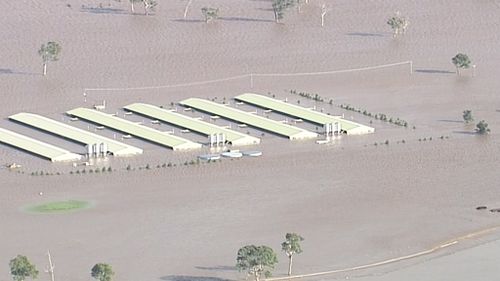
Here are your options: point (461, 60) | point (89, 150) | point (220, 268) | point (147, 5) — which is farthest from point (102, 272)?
point (147, 5)

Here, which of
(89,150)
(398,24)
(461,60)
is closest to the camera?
(89,150)

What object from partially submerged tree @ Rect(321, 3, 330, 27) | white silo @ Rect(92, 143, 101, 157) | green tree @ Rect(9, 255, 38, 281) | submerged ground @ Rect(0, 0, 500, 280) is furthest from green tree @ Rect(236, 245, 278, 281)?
partially submerged tree @ Rect(321, 3, 330, 27)

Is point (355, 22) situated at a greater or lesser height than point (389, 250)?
greater

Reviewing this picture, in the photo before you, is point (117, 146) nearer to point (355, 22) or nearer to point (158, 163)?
point (158, 163)

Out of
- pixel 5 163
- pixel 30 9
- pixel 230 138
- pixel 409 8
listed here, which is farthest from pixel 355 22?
pixel 5 163

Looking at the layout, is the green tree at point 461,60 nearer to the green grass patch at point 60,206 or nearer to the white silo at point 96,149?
the white silo at point 96,149

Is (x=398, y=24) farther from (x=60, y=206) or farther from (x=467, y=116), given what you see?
(x=60, y=206)

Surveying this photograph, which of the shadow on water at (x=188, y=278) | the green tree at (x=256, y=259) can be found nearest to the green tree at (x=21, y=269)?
the shadow on water at (x=188, y=278)
